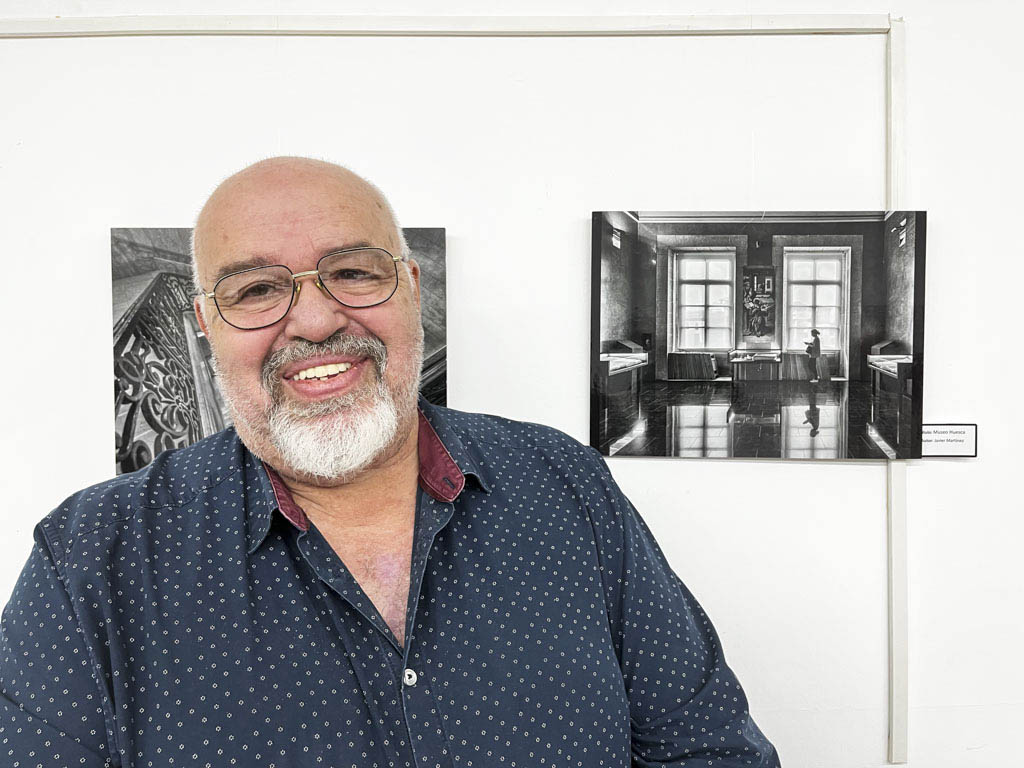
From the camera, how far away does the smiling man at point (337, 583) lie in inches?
40.0

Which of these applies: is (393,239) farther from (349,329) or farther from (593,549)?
(593,549)

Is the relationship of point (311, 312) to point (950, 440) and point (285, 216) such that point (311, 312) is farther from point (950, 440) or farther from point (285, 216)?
point (950, 440)

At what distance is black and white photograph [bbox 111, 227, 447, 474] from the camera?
1.69 meters

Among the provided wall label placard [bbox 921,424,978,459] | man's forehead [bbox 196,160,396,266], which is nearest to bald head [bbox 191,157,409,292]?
man's forehead [bbox 196,160,396,266]

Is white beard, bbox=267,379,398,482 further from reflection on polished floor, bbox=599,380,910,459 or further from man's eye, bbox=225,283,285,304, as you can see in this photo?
reflection on polished floor, bbox=599,380,910,459

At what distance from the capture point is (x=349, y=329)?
119 cm

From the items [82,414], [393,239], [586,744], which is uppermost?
[393,239]

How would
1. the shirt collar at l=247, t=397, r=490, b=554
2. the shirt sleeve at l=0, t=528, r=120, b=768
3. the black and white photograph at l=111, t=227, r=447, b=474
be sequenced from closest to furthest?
the shirt sleeve at l=0, t=528, r=120, b=768 → the shirt collar at l=247, t=397, r=490, b=554 → the black and white photograph at l=111, t=227, r=447, b=474

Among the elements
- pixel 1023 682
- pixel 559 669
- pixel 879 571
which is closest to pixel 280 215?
pixel 559 669

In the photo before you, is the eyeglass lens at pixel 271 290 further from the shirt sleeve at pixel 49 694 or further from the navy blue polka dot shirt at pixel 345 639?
the shirt sleeve at pixel 49 694

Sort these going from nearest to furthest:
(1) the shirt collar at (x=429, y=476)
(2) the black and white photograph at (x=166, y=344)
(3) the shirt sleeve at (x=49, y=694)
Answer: (3) the shirt sleeve at (x=49, y=694) → (1) the shirt collar at (x=429, y=476) → (2) the black and white photograph at (x=166, y=344)

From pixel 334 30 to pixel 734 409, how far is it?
1198 millimetres

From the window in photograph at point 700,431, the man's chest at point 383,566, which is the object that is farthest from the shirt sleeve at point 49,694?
the window in photograph at point 700,431

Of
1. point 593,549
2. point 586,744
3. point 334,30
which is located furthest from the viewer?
point 334,30
